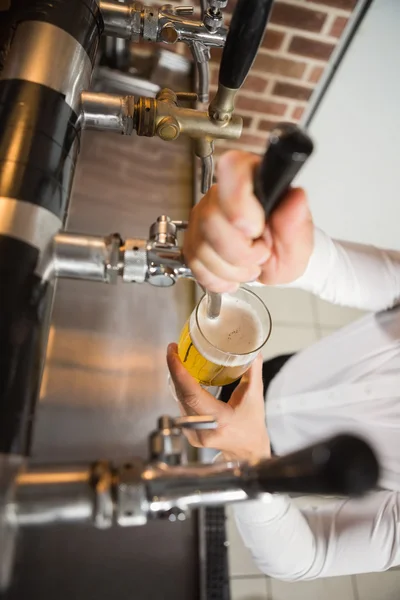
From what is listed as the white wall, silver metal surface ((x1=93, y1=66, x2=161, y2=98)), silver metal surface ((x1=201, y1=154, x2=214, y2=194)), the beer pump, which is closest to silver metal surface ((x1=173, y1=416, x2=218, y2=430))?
the beer pump

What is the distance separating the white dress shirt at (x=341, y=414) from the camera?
722mm

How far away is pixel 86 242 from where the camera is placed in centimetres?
44

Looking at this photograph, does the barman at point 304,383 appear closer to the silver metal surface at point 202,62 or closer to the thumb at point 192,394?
the thumb at point 192,394

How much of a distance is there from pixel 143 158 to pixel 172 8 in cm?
57

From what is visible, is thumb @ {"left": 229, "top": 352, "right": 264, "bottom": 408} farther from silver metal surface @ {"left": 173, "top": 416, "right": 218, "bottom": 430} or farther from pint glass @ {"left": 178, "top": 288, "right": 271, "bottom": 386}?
silver metal surface @ {"left": 173, "top": 416, "right": 218, "bottom": 430}

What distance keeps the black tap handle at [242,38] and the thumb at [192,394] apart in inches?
15.2

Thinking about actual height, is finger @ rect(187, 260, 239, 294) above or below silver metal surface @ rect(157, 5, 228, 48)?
below

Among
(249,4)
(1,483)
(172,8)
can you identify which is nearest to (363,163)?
(172,8)

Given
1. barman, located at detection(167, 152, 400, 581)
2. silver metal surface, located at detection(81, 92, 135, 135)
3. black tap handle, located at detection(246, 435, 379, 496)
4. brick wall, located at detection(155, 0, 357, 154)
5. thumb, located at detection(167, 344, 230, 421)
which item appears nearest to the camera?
black tap handle, located at detection(246, 435, 379, 496)

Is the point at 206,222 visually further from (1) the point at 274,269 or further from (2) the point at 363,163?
(2) the point at 363,163

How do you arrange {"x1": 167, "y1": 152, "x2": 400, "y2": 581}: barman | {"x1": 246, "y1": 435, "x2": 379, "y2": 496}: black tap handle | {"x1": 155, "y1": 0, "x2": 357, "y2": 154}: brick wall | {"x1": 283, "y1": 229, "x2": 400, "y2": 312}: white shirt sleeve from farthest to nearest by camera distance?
{"x1": 155, "y1": 0, "x2": 357, "y2": 154}: brick wall → {"x1": 283, "y1": 229, "x2": 400, "y2": 312}: white shirt sleeve → {"x1": 167, "y1": 152, "x2": 400, "y2": 581}: barman → {"x1": 246, "y1": 435, "x2": 379, "y2": 496}: black tap handle

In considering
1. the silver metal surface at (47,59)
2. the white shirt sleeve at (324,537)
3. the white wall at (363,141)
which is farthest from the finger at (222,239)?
the white wall at (363,141)

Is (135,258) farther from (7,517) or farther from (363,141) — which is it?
(363,141)

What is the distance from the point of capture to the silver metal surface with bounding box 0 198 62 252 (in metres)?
0.40
